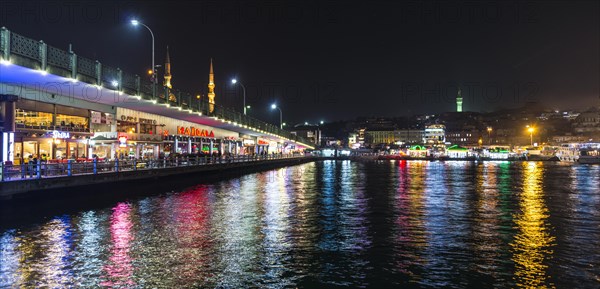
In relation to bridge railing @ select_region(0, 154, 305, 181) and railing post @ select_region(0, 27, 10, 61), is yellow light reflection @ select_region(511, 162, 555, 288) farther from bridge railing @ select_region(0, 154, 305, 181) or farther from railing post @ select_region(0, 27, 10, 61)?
railing post @ select_region(0, 27, 10, 61)

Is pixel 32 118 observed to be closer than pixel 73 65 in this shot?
No

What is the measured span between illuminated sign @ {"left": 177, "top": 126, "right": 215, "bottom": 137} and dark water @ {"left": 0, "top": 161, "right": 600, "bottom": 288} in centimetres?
3214

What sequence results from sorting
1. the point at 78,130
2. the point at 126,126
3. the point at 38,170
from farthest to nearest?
the point at 126,126
the point at 78,130
the point at 38,170

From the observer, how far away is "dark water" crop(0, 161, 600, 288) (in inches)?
423

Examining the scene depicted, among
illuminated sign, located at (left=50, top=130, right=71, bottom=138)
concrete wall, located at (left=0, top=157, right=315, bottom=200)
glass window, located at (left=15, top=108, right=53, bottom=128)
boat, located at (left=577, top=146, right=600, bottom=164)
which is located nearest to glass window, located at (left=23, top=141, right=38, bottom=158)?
illuminated sign, located at (left=50, top=130, right=71, bottom=138)

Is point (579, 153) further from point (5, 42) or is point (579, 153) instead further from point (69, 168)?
point (5, 42)

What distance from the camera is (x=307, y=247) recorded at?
46.2 feet

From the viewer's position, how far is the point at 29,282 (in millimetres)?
10352

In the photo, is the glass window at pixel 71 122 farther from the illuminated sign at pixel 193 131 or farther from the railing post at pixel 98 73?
the illuminated sign at pixel 193 131

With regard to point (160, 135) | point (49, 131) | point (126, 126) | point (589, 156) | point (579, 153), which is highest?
point (126, 126)

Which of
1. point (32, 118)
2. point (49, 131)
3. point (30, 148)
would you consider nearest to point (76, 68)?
point (32, 118)

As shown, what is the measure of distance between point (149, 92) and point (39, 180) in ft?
52.0

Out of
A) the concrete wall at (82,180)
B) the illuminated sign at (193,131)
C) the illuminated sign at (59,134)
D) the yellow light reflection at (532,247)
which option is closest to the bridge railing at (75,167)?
the concrete wall at (82,180)

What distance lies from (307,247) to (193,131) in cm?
4764
